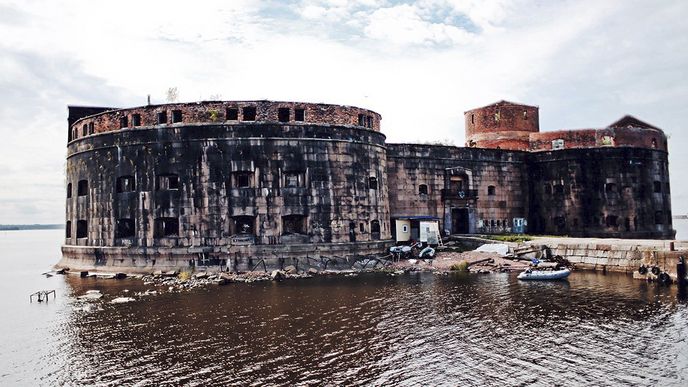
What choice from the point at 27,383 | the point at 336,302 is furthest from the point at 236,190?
the point at 27,383

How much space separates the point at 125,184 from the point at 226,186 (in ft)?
20.8

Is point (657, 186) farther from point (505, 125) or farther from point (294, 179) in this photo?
point (294, 179)

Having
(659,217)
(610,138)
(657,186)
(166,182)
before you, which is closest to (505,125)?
(610,138)

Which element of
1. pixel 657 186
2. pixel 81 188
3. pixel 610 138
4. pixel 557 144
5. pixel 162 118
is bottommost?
pixel 657 186

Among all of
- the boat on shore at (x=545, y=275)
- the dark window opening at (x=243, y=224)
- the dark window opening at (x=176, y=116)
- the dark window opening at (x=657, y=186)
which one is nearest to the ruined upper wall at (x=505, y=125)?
the dark window opening at (x=657, y=186)

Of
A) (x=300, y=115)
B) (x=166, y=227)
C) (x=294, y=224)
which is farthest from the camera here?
(x=300, y=115)

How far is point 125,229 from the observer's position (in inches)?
1146

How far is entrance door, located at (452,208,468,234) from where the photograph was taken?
36594 mm

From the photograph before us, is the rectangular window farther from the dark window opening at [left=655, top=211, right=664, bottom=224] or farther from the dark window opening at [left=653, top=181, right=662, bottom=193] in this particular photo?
the dark window opening at [left=655, top=211, right=664, bottom=224]

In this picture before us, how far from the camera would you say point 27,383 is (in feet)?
39.1

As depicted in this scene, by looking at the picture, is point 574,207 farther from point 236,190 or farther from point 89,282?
point 89,282

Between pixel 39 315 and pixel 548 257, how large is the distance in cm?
2492

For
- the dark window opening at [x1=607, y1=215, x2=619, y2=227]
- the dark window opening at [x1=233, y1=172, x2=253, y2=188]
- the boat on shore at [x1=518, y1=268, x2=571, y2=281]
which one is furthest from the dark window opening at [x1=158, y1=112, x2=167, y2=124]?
the dark window opening at [x1=607, y1=215, x2=619, y2=227]

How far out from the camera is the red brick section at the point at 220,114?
91.5 feet
